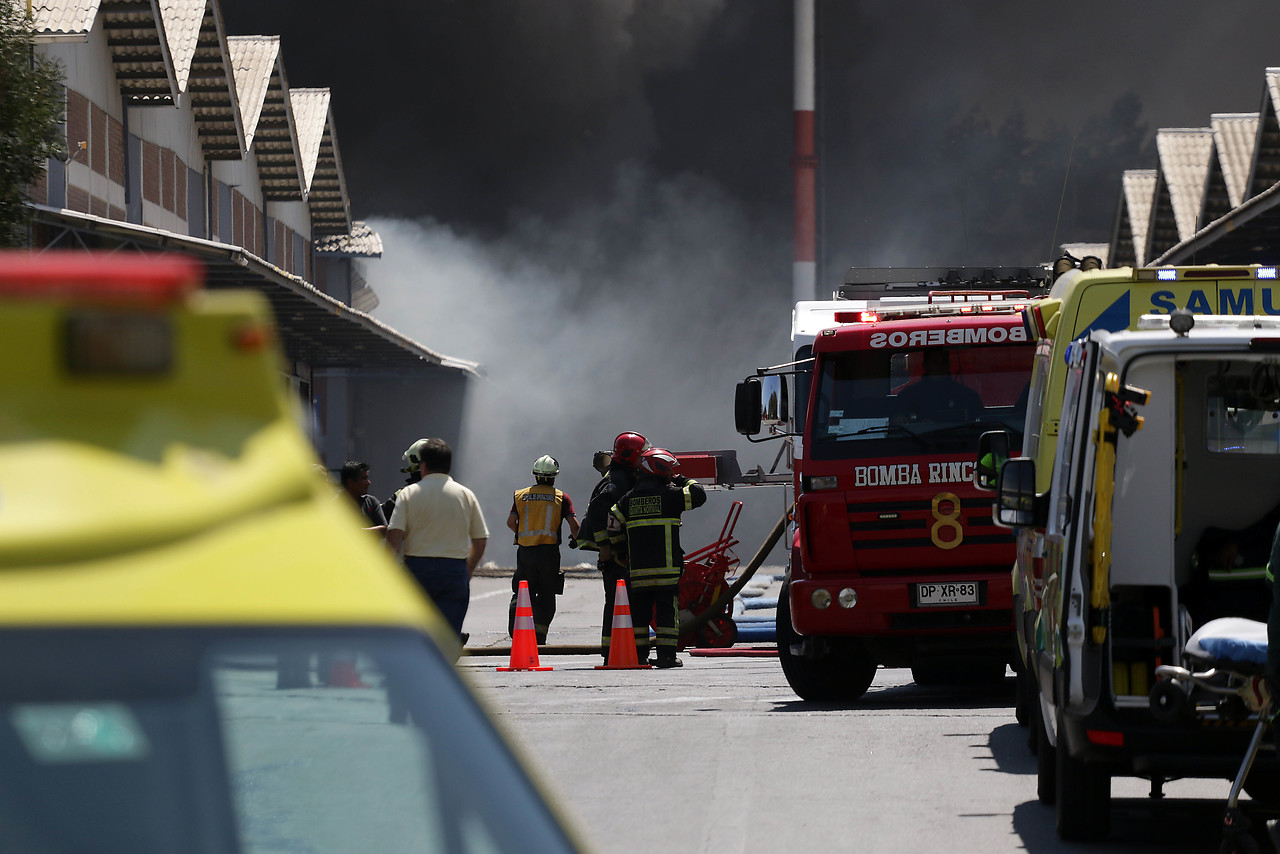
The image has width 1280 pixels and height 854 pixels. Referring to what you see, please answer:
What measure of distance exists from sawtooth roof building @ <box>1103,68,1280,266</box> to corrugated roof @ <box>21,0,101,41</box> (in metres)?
13.3

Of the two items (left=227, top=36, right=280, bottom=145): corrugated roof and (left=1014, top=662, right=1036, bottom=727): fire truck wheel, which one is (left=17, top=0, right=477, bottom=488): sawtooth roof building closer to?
(left=227, top=36, right=280, bottom=145): corrugated roof

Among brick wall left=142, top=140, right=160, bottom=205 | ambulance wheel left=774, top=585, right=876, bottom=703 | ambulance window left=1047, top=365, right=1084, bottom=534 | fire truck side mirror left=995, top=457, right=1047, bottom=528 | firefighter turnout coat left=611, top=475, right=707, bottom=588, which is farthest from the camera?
brick wall left=142, top=140, right=160, bottom=205

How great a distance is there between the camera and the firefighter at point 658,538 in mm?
13180

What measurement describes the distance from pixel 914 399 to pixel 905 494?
573mm

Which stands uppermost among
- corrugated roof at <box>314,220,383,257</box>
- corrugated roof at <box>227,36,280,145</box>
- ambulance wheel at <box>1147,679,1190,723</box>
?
corrugated roof at <box>227,36,280,145</box>

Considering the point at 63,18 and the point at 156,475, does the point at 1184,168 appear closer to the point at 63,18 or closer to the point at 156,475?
the point at 63,18

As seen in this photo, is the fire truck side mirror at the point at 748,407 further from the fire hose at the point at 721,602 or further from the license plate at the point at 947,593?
the fire hose at the point at 721,602

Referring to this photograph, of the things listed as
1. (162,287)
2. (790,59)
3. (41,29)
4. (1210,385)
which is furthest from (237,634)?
(790,59)

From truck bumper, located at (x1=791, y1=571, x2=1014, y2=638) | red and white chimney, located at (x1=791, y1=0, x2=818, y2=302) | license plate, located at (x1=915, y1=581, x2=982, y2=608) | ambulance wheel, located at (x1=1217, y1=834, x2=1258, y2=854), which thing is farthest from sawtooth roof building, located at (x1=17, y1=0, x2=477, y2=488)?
ambulance wheel, located at (x1=1217, y1=834, x2=1258, y2=854)

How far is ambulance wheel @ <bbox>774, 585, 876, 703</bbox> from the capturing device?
10.6 meters

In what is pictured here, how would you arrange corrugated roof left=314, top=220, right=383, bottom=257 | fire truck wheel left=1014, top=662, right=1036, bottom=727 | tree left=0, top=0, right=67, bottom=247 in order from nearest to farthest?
fire truck wheel left=1014, top=662, right=1036, bottom=727
tree left=0, top=0, right=67, bottom=247
corrugated roof left=314, top=220, right=383, bottom=257

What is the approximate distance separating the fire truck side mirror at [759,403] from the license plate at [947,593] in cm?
171

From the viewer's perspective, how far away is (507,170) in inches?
2005

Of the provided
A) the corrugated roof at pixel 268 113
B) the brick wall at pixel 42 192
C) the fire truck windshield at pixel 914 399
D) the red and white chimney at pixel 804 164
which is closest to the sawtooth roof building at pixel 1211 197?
the red and white chimney at pixel 804 164
